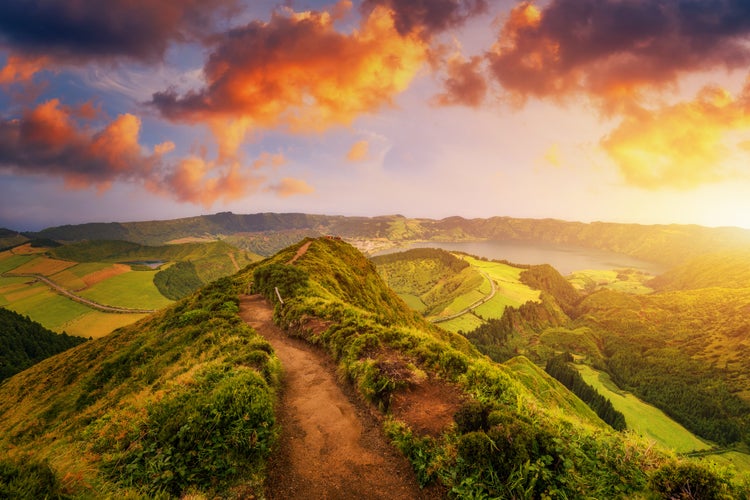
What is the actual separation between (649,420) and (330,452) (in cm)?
19349

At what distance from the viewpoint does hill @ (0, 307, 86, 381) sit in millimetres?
89438

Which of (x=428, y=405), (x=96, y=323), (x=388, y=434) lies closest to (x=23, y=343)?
(x=96, y=323)

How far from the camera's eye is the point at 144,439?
9648 mm

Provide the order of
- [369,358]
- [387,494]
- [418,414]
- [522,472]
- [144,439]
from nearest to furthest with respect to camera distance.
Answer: [522,472]
[387,494]
[144,439]
[418,414]
[369,358]

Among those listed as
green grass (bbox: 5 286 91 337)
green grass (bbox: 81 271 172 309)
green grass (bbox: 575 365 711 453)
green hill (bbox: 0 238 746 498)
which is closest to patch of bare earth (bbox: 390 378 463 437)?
green hill (bbox: 0 238 746 498)

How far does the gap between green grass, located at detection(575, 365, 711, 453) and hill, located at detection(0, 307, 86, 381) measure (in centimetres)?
21486

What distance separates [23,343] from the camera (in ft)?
342

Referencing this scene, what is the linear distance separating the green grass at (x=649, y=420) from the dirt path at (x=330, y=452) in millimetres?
155210

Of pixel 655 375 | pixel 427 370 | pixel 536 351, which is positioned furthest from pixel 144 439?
pixel 655 375

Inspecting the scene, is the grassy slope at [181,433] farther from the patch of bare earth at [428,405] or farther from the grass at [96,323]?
the grass at [96,323]

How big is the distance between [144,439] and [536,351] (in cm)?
22458

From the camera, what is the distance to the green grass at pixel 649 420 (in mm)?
122688

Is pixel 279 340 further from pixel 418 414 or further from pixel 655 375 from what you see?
pixel 655 375

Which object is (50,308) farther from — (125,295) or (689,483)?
(689,483)
